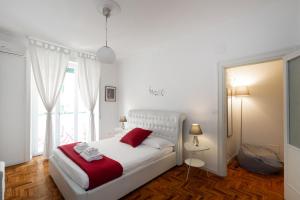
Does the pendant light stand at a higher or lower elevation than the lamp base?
higher

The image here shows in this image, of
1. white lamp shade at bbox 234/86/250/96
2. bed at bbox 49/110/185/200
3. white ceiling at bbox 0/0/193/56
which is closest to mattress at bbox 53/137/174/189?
bed at bbox 49/110/185/200

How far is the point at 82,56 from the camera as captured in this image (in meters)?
4.08

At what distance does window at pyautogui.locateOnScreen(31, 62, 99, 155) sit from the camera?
3.70 m

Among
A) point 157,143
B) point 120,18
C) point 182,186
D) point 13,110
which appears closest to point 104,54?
point 120,18

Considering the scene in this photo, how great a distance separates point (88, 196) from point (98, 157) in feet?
1.75

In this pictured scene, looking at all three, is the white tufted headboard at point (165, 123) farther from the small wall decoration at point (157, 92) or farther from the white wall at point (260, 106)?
the white wall at point (260, 106)

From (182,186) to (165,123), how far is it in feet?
4.22

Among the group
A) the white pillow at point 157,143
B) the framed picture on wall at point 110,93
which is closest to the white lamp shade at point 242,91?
the white pillow at point 157,143

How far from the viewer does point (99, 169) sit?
6.35 feet

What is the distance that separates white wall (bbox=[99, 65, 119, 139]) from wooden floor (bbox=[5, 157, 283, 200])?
192cm

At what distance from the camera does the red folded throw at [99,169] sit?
185 centimetres

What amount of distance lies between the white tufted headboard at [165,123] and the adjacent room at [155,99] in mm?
31

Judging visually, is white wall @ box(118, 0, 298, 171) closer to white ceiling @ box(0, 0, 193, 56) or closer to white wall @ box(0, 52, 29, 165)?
white ceiling @ box(0, 0, 193, 56)

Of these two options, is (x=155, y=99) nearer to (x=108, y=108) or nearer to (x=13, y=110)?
(x=108, y=108)
